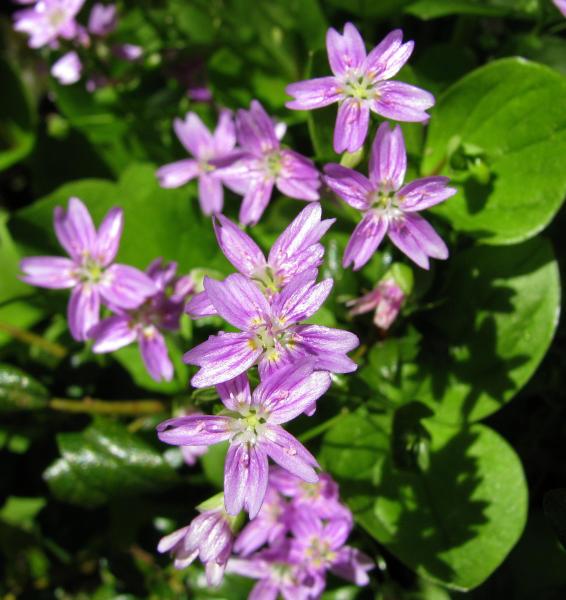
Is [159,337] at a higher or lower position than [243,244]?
lower

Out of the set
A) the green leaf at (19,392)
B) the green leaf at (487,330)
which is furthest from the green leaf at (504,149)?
the green leaf at (19,392)

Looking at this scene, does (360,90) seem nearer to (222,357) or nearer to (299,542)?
(222,357)

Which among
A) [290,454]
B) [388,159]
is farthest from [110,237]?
[290,454]

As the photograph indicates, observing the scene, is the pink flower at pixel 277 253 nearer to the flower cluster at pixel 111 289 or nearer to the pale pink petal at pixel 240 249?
the pale pink petal at pixel 240 249

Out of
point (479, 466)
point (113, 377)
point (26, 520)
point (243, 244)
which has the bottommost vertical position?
point (26, 520)

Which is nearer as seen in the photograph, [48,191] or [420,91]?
[420,91]

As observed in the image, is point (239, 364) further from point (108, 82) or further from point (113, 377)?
point (108, 82)

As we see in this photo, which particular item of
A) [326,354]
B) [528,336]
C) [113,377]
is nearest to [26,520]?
[113,377]
